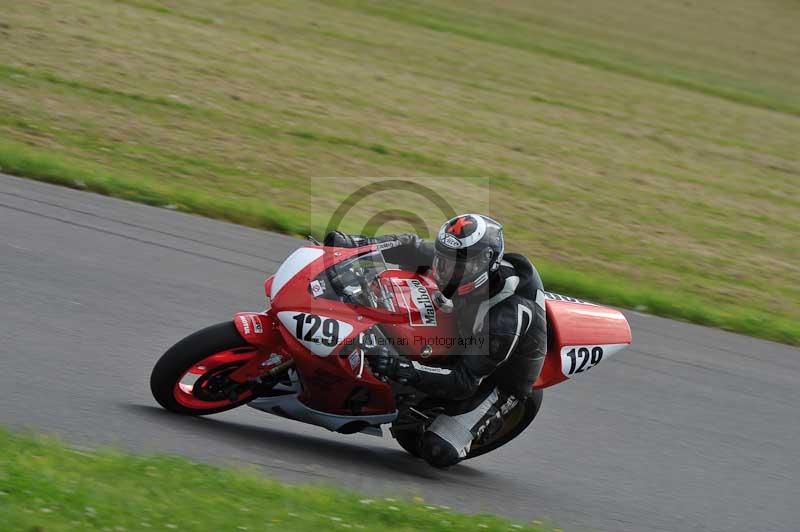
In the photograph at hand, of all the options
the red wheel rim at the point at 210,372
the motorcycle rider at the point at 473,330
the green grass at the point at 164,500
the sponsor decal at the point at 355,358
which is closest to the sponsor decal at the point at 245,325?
the red wheel rim at the point at 210,372

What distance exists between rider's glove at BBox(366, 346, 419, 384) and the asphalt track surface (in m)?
0.59

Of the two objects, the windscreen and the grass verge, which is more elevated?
the windscreen

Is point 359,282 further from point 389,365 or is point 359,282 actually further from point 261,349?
point 261,349

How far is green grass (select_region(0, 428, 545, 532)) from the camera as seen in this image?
13.9 ft

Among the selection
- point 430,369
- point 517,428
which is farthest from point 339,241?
point 517,428

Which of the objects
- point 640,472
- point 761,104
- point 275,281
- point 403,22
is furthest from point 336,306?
point 761,104

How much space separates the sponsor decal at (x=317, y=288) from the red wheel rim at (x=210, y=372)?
480 millimetres

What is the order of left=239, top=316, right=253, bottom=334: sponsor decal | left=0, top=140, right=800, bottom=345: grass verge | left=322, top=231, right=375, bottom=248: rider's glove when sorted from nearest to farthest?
1. left=239, top=316, right=253, bottom=334: sponsor decal
2. left=322, top=231, right=375, bottom=248: rider's glove
3. left=0, top=140, right=800, bottom=345: grass verge

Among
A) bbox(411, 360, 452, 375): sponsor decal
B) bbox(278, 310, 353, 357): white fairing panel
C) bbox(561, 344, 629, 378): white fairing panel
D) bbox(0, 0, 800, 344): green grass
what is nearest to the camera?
bbox(278, 310, 353, 357): white fairing panel

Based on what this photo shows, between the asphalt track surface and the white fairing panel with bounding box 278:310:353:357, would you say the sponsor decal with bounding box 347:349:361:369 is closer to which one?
the white fairing panel with bounding box 278:310:353:357

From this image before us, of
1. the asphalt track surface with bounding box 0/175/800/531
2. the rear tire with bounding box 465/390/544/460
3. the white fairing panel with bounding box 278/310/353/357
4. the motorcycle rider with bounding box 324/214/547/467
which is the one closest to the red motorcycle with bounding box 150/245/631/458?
the white fairing panel with bounding box 278/310/353/357

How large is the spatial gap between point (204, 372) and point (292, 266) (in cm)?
76

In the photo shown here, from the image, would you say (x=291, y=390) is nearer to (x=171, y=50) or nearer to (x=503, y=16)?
(x=171, y=50)

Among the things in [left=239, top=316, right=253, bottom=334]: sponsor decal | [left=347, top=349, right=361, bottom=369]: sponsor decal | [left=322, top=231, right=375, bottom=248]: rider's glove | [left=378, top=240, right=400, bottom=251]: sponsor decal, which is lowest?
[left=347, top=349, right=361, bottom=369]: sponsor decal
